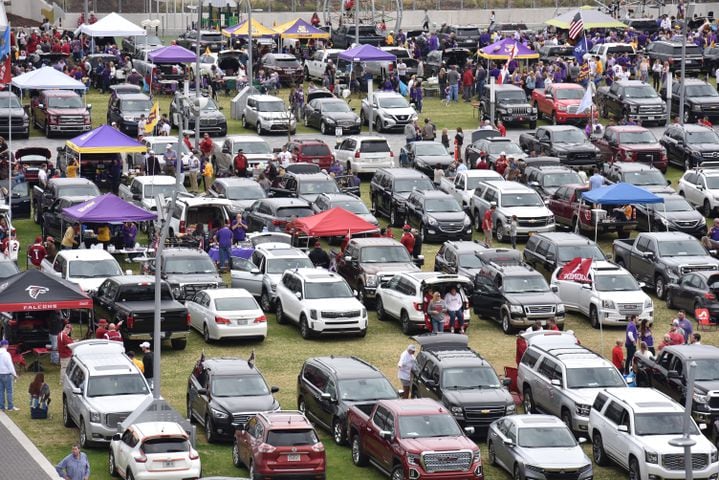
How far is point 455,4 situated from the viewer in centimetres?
10281

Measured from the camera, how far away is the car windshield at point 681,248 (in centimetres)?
4534

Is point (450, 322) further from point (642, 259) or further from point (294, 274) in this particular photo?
point (642, 259)

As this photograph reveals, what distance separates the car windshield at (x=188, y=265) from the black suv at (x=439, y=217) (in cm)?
809

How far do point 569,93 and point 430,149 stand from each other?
10196 millimetres

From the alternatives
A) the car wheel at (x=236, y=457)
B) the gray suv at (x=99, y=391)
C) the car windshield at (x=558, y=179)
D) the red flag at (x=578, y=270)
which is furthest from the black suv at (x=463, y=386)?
the car windshield at (x=558, y=179)

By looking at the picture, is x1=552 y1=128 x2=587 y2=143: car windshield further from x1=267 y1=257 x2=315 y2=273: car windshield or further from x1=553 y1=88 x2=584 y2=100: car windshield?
x1=267 y1=257 x2=315 y2=273: car windshield

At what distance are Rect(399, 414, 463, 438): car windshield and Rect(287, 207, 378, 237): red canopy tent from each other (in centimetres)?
1495

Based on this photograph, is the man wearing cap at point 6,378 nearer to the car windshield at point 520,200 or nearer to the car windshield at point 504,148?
the car windshield at point 520,200

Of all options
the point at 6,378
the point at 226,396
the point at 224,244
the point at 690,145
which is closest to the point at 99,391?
the point at 226,396

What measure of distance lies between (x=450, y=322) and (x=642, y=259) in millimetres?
7075

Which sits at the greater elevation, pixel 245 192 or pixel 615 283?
pixel 245 192

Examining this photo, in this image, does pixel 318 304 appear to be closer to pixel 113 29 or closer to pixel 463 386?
pixel 463 386

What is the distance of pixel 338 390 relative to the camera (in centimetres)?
3388

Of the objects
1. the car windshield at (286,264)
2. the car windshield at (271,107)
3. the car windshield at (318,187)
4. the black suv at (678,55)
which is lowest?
the car windshield at (286,264)
